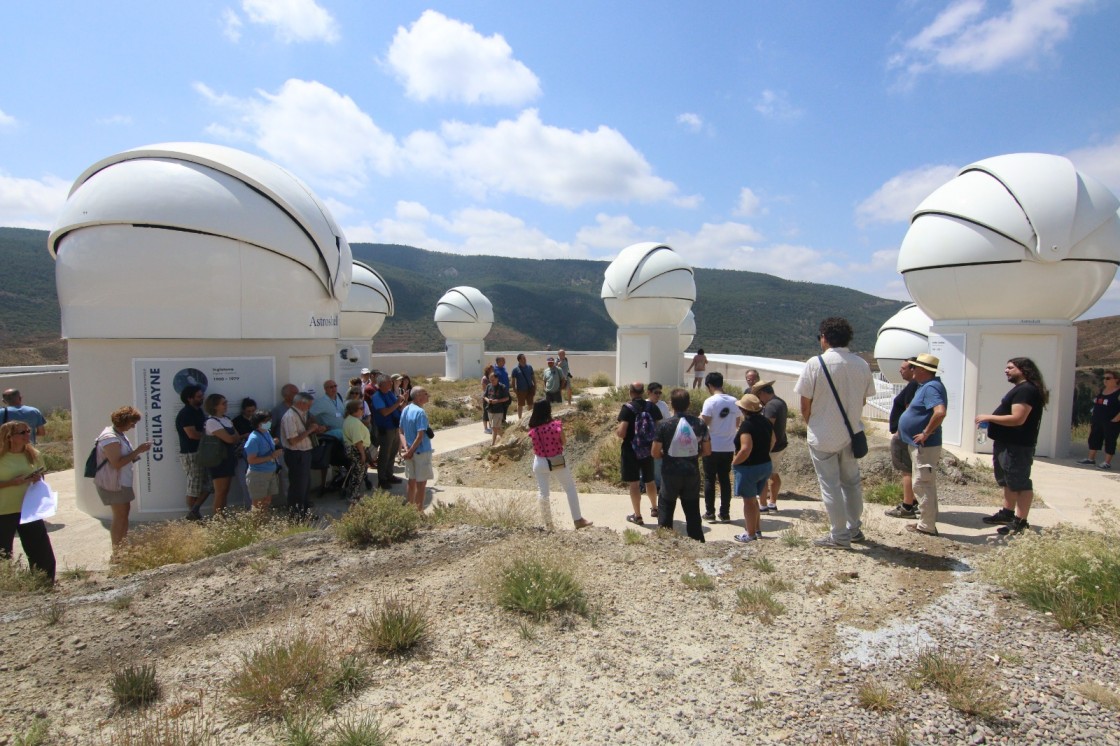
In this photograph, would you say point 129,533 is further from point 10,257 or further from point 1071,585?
point 10,257

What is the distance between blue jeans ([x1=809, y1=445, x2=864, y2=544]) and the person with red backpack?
1.99m

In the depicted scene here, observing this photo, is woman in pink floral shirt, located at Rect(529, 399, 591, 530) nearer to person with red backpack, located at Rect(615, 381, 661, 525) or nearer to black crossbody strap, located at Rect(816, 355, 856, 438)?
person with red backpack, located at Rect(615, 381, 661, 525)

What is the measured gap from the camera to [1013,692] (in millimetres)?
2883

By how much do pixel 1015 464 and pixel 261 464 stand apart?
7839 millimetres

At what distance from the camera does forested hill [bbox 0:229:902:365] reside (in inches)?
1731

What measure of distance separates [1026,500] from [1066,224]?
6.06 m

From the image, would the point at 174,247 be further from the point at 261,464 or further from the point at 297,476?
the point at 297,476

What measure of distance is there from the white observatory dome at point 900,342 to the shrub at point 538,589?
15.1m

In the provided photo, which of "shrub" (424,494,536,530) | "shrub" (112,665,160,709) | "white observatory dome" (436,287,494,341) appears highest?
"white observatory dome" (436,287,494,341)

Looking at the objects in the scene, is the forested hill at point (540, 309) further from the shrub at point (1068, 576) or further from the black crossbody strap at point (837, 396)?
the shrub at point (1068, 576)

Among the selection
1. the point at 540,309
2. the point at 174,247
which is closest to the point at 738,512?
the point at 174,247

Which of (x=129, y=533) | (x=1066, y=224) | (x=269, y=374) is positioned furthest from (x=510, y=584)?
(x=1066, y=224)

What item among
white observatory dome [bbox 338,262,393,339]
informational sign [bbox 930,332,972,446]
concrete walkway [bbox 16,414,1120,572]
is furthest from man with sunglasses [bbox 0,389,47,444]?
informational sign [bbox 930,332,972,446]

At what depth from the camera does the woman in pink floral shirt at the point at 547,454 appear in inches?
252
